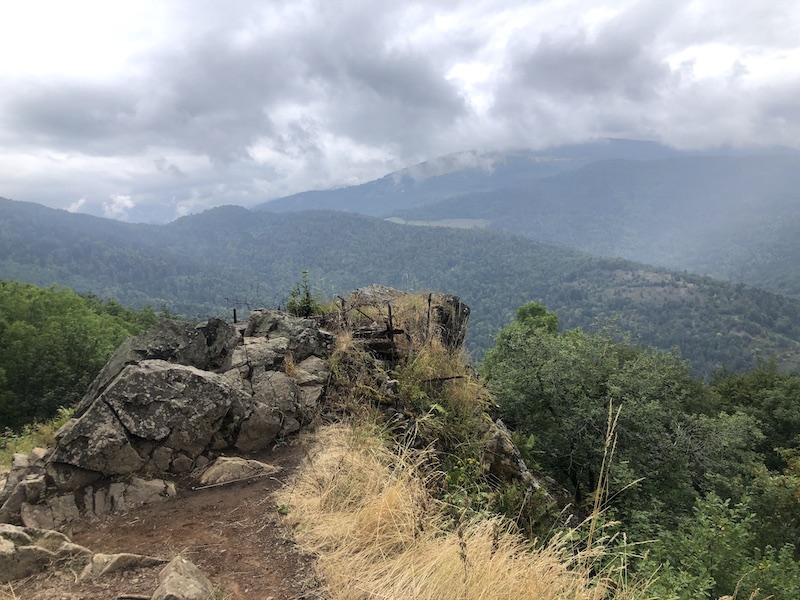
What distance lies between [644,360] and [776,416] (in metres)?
22.0

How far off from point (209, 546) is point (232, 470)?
1612mm

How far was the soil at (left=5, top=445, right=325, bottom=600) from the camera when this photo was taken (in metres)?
3.37

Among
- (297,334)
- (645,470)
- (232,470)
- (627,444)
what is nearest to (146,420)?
(232,470)

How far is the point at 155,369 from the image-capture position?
19.7 ft

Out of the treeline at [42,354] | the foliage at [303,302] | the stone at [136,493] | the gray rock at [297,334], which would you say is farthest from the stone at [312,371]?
the treeline at [42,354]

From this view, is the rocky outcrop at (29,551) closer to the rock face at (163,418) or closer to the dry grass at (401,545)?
the rock face at (163,418)

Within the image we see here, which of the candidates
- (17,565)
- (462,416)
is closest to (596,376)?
(462,416)

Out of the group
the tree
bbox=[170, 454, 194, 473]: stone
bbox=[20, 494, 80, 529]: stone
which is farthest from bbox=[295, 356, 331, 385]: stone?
the tree

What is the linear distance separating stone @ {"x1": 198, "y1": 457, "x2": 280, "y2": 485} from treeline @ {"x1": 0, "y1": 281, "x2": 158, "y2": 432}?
1077 inches

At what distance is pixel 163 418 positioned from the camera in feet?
18.8

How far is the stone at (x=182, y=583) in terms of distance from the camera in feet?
9.96

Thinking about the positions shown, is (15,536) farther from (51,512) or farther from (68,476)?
(68,476)

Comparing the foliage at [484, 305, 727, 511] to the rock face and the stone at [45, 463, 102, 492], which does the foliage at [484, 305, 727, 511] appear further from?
the stone at [45, 463, 102, 492]

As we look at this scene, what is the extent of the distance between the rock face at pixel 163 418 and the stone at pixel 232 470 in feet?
0.91
